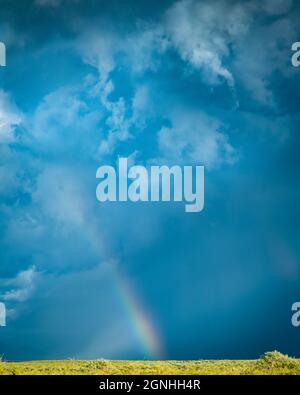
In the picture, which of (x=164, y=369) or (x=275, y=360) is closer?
(x=164, y=369)

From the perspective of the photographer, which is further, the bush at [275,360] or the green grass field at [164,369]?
the bush at [275,360]

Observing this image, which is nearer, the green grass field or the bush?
the green grass field
